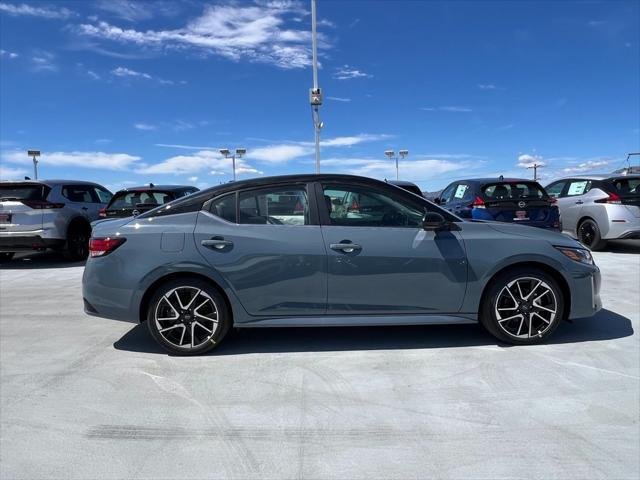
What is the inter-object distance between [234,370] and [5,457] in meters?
1.58

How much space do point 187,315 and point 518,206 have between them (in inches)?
264

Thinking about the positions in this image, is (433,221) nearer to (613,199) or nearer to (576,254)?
(576,254)

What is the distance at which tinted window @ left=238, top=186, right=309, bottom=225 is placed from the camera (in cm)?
407

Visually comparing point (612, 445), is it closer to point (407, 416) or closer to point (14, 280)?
point (407, 416)

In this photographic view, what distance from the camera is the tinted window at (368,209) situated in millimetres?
4074

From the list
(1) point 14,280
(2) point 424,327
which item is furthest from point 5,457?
(1) point 14,280

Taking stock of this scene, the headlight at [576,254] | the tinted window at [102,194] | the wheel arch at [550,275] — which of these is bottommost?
the wheel arch at [550,275]

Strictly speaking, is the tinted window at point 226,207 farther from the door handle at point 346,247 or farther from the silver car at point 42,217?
the silver car at point 42,217

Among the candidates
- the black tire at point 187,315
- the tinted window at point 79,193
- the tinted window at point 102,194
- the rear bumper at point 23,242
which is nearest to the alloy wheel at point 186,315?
the black tire at point 187,315

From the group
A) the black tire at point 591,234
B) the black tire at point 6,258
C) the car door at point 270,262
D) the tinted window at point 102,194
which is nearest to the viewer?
the car door at point 270,262

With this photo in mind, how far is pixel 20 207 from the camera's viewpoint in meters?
8.52

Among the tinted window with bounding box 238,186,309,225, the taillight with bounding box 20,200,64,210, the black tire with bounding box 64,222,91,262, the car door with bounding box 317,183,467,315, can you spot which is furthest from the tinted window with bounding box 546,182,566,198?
the taillight with bounding box 20,200,64,210

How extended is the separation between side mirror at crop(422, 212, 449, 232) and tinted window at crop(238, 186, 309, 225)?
40.6 inches

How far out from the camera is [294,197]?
4.14 m
